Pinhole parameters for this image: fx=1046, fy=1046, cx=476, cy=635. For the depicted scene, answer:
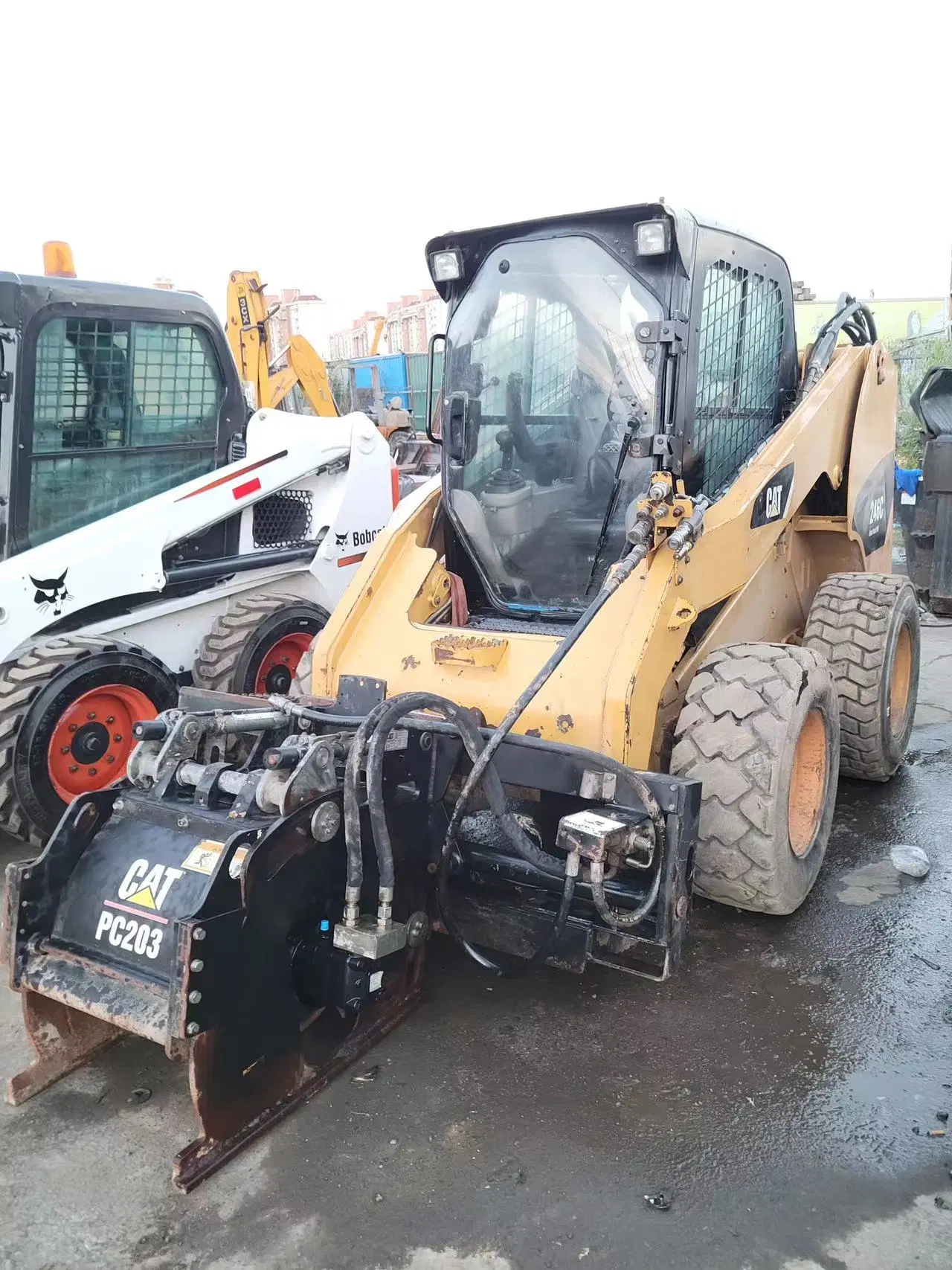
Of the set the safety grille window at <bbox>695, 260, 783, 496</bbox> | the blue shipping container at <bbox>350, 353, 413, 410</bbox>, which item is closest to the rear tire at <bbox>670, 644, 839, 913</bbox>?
the safety grille window at <bbox>695, 260, 783, 496</bbox>

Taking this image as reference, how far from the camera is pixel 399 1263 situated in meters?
2.28

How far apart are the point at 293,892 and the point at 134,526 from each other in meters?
2.75

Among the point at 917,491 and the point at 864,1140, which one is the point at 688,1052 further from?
the point at 917,491

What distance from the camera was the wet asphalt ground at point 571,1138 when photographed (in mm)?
2334

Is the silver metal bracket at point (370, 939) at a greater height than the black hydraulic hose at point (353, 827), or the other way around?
the black hydraulic hose at point (353, 827)

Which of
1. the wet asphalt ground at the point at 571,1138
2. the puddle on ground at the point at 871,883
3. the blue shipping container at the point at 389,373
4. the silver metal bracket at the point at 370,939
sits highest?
the blue shipping container at the point at 389,373

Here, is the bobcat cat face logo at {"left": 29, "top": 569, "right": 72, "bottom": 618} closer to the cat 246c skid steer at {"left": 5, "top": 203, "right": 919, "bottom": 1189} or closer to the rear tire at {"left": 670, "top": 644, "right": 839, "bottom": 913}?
the cat 246c skid steer at {"left": 5, "top": 203, "right": 919, "bottom": 1189}

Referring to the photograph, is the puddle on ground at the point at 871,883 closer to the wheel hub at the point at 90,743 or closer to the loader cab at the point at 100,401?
the wheel hub at the point at 90,743

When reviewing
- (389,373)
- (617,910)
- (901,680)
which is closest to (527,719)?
(617,910)

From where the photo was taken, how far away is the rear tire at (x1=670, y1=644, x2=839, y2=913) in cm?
324

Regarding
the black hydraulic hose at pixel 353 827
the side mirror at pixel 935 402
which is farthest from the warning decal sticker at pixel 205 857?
the side mirror at pixel 935 402

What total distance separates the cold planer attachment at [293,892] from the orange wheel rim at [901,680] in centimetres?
242

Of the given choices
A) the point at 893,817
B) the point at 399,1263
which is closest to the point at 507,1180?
the point at 399,1263

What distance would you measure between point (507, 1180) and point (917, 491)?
310 inches
